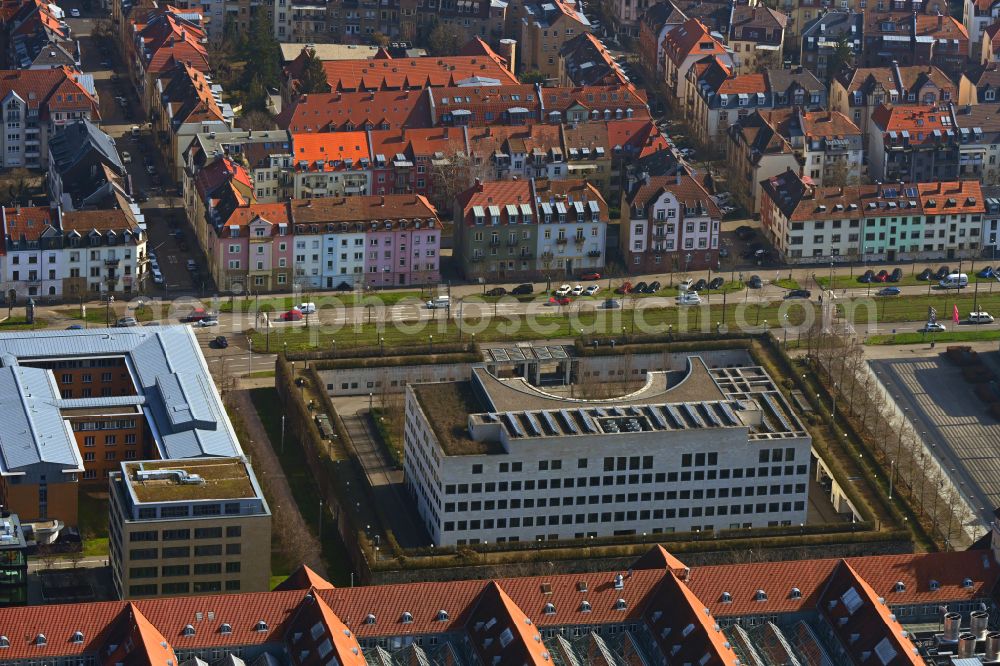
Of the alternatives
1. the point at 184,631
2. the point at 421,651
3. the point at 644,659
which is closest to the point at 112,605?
the point at 184,631

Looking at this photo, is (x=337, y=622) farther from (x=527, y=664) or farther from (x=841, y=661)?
(x=841, y=661)

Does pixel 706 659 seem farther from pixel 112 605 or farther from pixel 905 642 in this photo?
pixel 112 605

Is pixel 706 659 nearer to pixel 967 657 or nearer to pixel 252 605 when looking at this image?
pixel 967 657

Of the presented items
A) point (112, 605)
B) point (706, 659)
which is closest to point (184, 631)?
point (112, 605)

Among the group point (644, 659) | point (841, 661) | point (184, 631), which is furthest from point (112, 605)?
point (841, 661)

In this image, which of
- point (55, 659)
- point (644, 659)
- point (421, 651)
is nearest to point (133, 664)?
point (55, 659)

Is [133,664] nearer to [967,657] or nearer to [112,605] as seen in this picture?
[112,605]
